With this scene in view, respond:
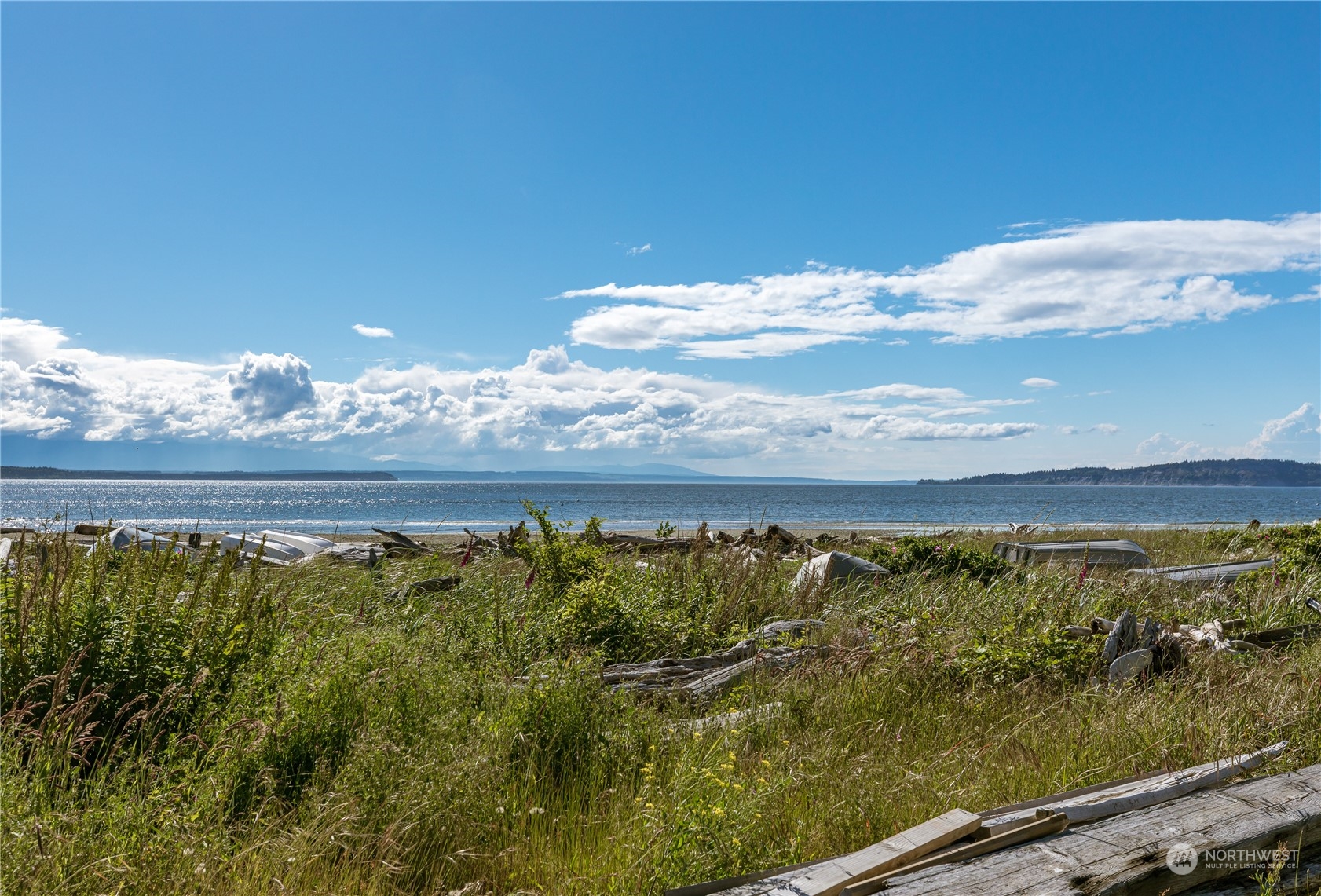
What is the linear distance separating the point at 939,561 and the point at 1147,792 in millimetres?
7657

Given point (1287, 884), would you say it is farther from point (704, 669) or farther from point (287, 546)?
point (287, 546)

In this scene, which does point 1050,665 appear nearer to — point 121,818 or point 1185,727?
point 1185,727

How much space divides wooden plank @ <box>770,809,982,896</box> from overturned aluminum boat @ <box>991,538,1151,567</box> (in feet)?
35.6

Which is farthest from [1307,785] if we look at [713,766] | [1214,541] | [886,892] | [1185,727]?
[1214,541]

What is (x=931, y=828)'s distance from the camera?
3.32 meters

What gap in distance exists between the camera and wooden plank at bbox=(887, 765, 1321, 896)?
2.92 metres

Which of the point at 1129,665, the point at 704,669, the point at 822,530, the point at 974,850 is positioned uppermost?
the point at 974,850

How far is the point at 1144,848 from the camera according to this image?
3148 millimetres

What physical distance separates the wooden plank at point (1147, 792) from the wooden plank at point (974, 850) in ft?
0.53

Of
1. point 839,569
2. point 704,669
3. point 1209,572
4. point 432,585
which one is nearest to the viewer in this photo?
point 704,669

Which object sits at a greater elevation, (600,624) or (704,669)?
(600,624)

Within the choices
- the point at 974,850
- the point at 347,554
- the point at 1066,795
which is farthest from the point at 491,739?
the point at 347,554

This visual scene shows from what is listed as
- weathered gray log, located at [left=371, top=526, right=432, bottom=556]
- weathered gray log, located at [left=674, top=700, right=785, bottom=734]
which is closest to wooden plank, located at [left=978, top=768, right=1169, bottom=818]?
weathered gray log, located at [left=674, top=700, right=785, bottom=734]

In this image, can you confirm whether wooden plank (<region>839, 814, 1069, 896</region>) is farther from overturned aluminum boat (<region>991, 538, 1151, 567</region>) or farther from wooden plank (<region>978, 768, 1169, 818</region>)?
overturned aluminum boat (<region>991, 538, 1151, 567</region>)
